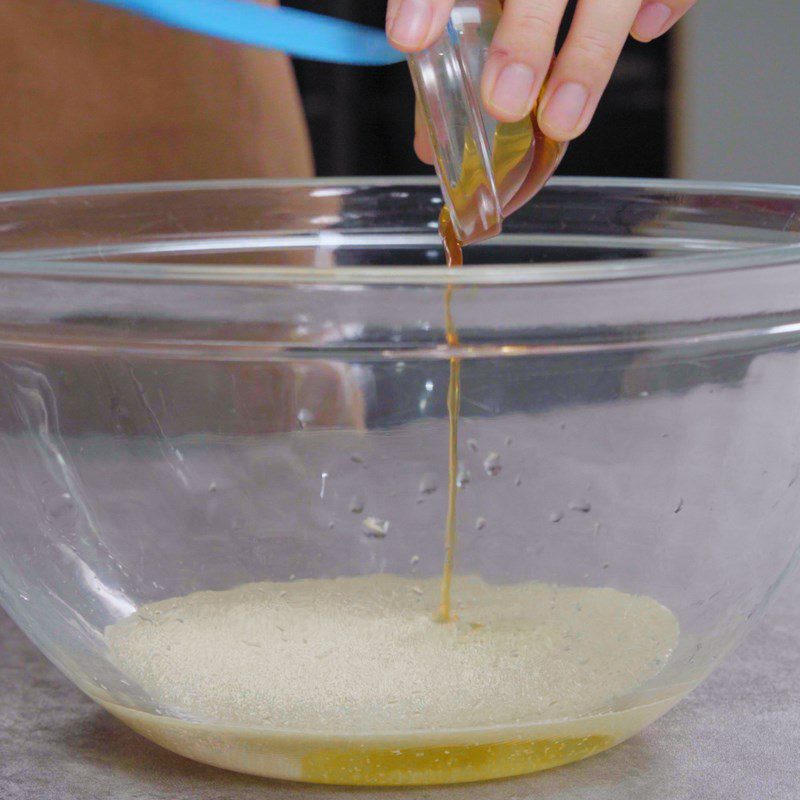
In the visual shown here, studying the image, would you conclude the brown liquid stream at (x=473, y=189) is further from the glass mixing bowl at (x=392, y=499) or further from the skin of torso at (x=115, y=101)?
the skin of torso at (x=115, y=101)

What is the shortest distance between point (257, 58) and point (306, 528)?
80 centimetres

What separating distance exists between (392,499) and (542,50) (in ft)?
0.76

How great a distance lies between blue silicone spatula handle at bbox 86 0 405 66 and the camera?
54cm

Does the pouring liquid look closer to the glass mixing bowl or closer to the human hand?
the glass mixing bowl

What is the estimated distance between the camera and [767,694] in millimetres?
652

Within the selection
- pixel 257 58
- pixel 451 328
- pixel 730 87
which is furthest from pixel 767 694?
pixel 730 87

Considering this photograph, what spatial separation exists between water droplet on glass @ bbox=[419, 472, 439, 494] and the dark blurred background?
2259mm

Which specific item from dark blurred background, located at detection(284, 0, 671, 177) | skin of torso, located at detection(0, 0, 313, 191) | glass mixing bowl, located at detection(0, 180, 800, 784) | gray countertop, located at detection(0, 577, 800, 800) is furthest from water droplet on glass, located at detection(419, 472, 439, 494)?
dark blurred background, located at detection(284, 0, 671, 177)

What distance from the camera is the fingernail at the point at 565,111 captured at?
60cm

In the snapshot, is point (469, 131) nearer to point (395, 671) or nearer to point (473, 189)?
point (473, 189)

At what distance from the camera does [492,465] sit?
0.50 meters

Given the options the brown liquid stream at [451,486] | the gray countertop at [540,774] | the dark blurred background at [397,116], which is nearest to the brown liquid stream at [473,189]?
the brown liquid stream at [451,486]

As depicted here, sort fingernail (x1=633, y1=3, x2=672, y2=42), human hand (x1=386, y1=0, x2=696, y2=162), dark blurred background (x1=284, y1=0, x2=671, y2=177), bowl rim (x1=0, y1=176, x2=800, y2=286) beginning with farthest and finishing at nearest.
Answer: dark blurred background (x1=284, y1=0, x2=671, y2=177) < fingernail (x1=633, y1=3, x2=672, y2=42) < human hand (x1=386, y1=0, x2=696, y2=162) < bowl rim (x1=0, y1=176, x2=800, y2=286)

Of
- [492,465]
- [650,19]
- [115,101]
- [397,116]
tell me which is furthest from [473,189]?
[397,116]
